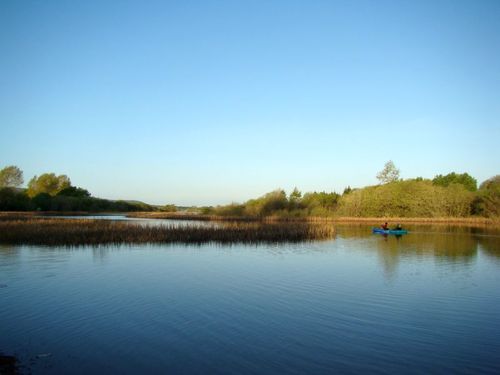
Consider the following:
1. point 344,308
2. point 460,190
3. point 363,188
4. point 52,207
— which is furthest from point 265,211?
point 344,308

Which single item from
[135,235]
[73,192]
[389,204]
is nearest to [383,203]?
[389,204]

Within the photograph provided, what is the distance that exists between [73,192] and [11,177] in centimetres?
1197

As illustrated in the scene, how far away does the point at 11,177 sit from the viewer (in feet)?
239

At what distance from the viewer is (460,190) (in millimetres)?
56094

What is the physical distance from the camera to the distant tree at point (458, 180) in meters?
76.8

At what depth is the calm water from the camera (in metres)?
6.73

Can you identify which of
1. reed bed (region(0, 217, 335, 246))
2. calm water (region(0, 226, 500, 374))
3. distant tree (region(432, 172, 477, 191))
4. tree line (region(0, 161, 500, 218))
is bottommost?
calm water (region(0, 226, 500, 374))

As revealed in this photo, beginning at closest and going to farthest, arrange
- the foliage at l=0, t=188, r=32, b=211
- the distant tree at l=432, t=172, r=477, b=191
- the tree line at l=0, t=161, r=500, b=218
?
1. the tree line at l=0, t=161, r=500, b=218
2. the foliage at l=0, t=188, r=32, b=211
3. the distant tree at l=432, t=172, r=477, b=191

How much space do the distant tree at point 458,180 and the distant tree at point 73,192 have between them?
225 ft

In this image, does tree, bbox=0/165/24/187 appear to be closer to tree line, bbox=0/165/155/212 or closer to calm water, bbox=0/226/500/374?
tree line, bbox=0/165/155/212

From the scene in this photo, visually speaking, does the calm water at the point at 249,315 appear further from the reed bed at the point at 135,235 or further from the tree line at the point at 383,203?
the tree line at the point at 383,203

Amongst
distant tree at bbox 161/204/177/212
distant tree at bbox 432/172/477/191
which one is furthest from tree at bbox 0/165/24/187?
distant tree at bbox 432/172/477/191

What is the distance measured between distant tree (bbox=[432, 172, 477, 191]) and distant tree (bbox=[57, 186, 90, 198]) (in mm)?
68724

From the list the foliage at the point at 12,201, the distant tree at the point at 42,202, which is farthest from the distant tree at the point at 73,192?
the foliage at the point at 12,201
